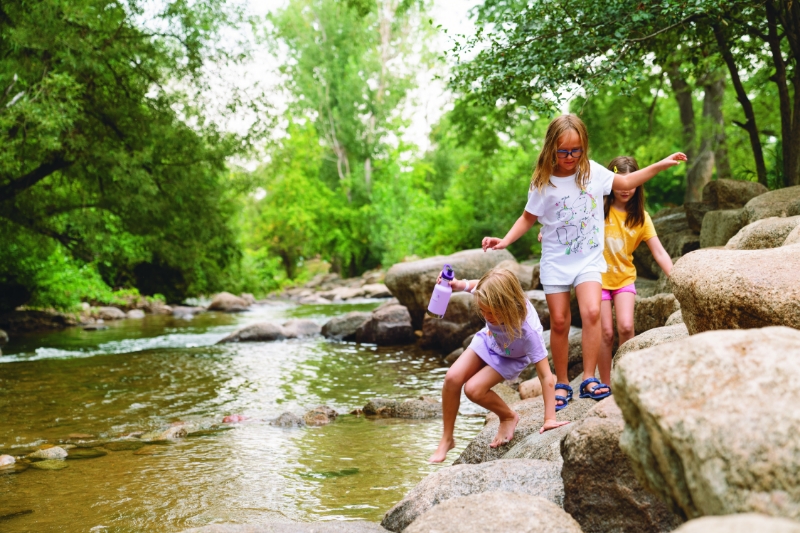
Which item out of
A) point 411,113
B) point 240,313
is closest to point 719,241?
point 240,313

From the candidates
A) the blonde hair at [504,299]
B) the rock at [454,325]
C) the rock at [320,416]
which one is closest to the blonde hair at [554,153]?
the blonde hair at [504,299]

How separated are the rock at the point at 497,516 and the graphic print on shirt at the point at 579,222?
6.74ft

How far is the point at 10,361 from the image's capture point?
12.8 m

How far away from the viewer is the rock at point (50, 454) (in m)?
6.27

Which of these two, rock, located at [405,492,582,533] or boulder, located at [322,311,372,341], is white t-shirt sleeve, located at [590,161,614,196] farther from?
boulder, located at [322,311,372,341]

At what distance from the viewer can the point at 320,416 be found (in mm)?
7617

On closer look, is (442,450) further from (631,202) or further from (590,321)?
(631,202)

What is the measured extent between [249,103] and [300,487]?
1210 centimetres

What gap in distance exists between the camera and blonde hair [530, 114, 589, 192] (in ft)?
14.7

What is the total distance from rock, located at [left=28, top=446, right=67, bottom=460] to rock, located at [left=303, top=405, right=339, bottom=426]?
230 centimetres

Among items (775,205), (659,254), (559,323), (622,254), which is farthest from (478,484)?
(775,205)

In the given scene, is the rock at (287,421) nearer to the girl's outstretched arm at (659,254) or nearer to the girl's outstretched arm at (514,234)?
the girl's outstretched arm at (514,234)

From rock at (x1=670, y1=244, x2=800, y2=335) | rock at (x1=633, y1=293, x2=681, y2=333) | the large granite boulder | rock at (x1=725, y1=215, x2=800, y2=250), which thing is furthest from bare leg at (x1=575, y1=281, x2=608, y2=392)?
the large granite boulder

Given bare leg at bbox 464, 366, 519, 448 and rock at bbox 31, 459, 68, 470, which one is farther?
rock at bbox 31, 459, 68, 470
